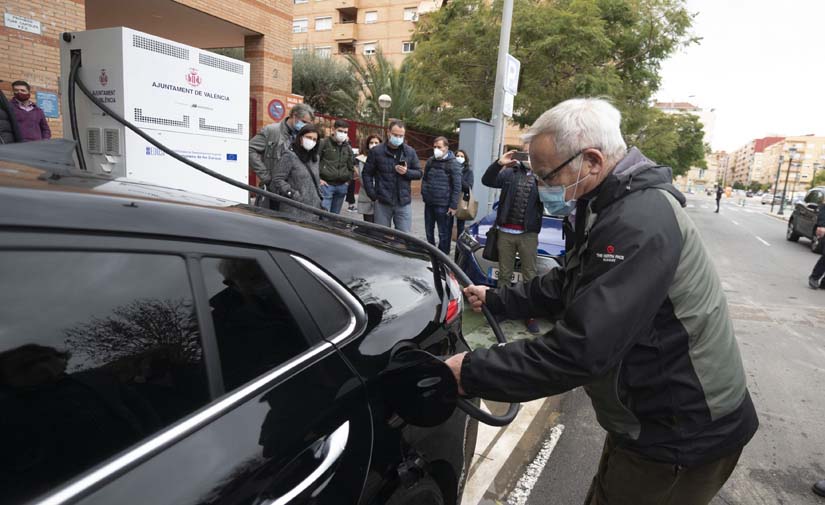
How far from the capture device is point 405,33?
4003 centimetres

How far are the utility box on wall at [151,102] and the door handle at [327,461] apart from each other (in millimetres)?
3217

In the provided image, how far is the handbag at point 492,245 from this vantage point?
17.2 ft

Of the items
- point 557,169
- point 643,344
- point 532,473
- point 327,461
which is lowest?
point 532,473

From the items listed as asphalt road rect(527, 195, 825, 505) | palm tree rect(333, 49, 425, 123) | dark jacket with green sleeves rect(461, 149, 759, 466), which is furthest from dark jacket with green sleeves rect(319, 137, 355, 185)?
palm tree rect(333, 49, 425, 123)

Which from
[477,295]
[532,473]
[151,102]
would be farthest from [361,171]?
[477,295]

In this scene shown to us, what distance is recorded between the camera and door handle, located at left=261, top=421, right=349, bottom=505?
109 centimetres

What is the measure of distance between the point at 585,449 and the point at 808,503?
1.15 meters

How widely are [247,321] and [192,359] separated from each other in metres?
0.16

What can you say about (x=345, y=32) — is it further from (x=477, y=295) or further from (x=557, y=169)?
(x=557, y=169)

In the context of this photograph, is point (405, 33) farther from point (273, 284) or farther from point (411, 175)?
point (273, 284)

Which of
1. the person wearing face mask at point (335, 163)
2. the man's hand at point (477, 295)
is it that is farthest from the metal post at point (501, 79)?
the man's hand at point (477, 295)

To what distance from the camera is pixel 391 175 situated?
7258 mm

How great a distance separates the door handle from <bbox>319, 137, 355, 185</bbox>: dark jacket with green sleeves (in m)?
6.43

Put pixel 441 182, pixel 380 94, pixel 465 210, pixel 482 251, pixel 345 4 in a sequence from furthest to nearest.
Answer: pixel 345 4 → pixel 380 94 → pixel 465 210 → pixel 441 182 → pixel 482 251
